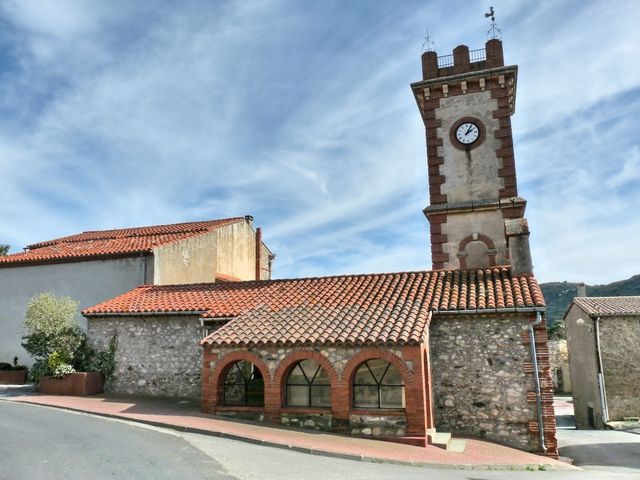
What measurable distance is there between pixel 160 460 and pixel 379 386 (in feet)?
19.4

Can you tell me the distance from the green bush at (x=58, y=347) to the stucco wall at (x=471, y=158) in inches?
539

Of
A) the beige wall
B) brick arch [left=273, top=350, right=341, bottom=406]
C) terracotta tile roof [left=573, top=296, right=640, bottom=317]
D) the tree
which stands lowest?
brick arch [left=273, top=350, right=341, bottom=406]

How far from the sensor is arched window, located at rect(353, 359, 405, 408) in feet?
41.4

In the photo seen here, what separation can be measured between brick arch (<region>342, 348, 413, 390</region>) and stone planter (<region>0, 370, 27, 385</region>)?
15.2m

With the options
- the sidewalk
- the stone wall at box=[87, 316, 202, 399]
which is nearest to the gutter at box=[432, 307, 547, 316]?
the sidewalk

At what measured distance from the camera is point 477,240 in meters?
18.2

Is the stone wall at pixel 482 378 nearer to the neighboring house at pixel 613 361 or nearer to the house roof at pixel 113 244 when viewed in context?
the neighboring house at pixel 613 361

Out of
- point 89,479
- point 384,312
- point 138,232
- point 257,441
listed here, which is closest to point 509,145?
point 384,312

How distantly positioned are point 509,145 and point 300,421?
1260 cm

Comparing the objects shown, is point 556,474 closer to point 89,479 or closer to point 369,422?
point 369,422

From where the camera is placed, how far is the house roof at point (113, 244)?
21.2 meters

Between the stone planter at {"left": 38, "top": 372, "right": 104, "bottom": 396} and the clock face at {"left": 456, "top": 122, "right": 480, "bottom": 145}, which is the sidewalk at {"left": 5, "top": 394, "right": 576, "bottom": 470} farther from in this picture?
the clock face at {"left": 456, "top": 122, "right": 480, "bottom": 145}

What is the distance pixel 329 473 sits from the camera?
8.34 m

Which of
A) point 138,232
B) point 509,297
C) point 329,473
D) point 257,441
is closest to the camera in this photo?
point 329,473
